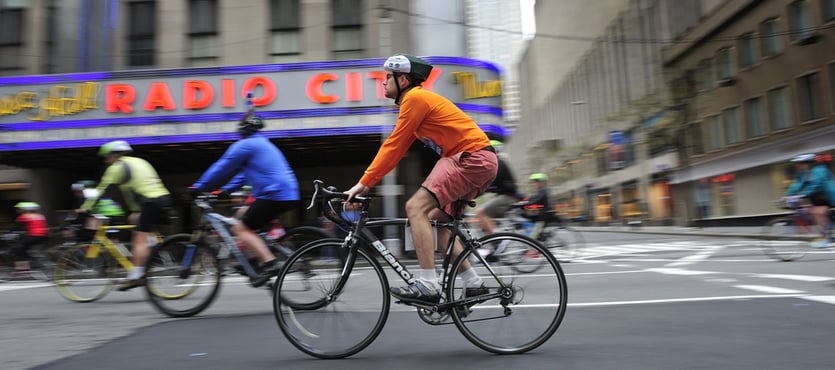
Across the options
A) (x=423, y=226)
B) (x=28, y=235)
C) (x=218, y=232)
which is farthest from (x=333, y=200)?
(x=28, y=235)

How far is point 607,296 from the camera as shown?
658 cm

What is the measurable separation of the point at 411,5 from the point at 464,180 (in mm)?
15154

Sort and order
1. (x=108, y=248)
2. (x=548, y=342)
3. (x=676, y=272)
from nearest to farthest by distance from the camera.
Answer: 1. (x=548, y=342)
2. (x=108, y=248)
3. (x=676, y=272)

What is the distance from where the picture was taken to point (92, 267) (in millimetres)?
7457

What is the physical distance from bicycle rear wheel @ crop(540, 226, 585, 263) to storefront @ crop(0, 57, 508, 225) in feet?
15.9

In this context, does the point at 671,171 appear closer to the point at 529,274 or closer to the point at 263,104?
the point at 263,104

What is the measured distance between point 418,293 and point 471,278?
343 mm

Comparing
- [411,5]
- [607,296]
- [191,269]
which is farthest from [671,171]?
[191,269]

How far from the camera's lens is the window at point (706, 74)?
33.1 m

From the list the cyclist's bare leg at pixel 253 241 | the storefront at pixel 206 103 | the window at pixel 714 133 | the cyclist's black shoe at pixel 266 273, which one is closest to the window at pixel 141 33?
the storefront at pixel 206 103

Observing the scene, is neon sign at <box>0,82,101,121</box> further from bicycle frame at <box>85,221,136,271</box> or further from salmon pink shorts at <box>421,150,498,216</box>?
salmon pink shorts at <box>421,150,498,216</box>

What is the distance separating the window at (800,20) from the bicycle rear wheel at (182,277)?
2611 centimetres

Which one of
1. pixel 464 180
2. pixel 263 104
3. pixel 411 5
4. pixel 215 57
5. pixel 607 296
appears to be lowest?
pixel 607 296

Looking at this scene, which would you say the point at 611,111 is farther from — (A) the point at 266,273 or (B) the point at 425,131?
(B) the point at 425,131
